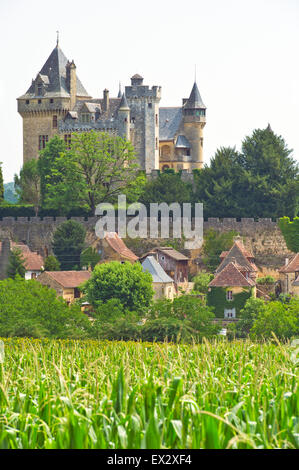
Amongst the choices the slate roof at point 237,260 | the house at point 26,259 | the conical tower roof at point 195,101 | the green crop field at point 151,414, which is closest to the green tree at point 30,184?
the house at point 26,259

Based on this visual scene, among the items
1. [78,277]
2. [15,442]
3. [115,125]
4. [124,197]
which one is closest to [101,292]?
[78,277]

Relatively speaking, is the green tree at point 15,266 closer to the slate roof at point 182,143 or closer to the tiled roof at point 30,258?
the tiled roof at point 30,258

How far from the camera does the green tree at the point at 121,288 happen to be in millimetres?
57812

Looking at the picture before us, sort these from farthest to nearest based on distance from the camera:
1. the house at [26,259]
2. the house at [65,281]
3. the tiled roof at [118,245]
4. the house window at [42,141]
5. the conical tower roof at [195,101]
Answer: the conical tower roof at [195,101] < the house window at [42,141] < the house at [26,259] < the tiled roof at [118,245] < the house at [65,281]

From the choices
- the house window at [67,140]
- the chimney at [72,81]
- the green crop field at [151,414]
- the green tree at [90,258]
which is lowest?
the green crop field at [151,414]

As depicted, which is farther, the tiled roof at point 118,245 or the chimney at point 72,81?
the chimney at point 72,81

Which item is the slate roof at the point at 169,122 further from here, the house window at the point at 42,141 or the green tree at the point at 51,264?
the green tree at the point at 51,264

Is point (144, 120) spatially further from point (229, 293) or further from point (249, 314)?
point (249, 314)

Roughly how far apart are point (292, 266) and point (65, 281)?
12.1 m

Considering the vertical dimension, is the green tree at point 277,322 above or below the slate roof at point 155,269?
below

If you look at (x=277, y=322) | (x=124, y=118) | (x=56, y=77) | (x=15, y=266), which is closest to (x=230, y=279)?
(x=277, y=322)

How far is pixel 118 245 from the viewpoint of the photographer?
65.6 m

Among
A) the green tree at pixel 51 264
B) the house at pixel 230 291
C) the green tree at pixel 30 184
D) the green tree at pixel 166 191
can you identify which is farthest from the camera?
the green tree at pixel 30 184

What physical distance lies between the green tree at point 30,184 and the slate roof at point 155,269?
1013 centimetres
